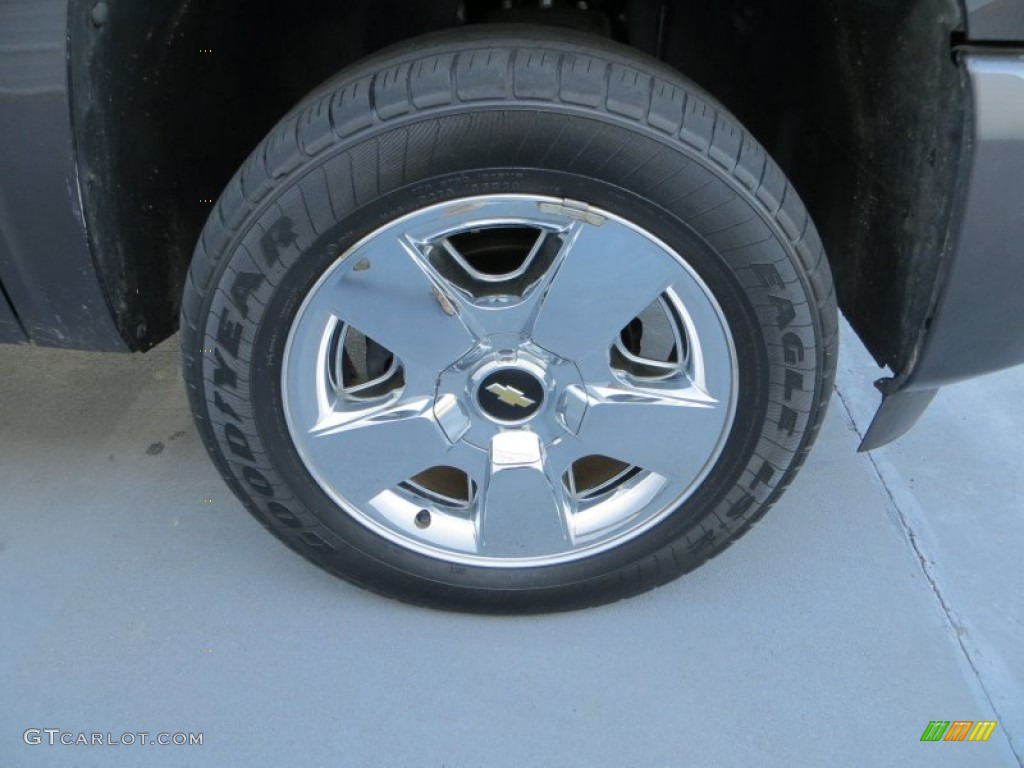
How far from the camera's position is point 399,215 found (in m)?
1.24

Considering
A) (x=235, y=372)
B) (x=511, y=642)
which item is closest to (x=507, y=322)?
(x=235, y=372)

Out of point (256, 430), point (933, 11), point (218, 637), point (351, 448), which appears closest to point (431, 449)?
point (351, 448)

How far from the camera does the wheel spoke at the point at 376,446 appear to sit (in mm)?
1422

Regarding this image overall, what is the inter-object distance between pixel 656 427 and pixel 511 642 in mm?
506

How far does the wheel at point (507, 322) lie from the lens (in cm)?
119

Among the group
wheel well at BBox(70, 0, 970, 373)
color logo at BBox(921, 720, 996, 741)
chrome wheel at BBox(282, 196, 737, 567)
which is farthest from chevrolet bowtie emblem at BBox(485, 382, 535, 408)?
color logo at BBox(921, 720, 996, 741)

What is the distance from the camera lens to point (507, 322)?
134 cm

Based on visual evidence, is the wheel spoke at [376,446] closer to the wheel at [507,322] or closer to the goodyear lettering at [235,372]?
the wheel at [507,322]

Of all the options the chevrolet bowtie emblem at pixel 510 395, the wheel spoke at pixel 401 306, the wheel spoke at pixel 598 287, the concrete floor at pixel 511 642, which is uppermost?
the wheel spoke at pixel 598 287

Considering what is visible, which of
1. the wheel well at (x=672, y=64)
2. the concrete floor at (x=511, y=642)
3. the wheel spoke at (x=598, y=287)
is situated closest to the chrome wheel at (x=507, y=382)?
the wheel spoke at (x=598, y=287)

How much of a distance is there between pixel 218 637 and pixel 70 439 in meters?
0.78

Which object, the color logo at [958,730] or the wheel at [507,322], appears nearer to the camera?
the wheel at [507,322]

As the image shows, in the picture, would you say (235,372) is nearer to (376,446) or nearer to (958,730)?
(376,446)

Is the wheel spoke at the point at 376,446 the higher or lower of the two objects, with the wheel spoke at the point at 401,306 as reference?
lower
